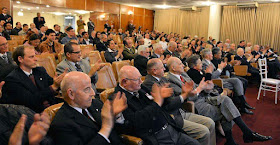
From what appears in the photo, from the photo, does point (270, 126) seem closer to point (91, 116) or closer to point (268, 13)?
point (91, 116)

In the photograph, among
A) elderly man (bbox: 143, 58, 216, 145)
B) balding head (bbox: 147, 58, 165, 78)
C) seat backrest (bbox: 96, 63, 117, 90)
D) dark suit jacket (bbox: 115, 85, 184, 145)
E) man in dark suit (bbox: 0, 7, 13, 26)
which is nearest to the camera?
dark suit jacket (bbox: 115, 85, 184, 145)

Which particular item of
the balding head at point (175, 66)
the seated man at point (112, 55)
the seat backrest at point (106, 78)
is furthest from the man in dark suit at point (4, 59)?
the seated man at point (112, 55)

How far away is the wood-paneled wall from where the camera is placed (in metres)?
11.1

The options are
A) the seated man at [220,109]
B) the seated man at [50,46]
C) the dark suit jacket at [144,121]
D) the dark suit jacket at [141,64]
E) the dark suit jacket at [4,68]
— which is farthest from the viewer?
the seated man at [50,46]

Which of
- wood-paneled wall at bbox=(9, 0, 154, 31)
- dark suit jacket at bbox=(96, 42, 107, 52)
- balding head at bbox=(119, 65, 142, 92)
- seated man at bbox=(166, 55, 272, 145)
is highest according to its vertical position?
wood-paneled wall at bbox=(9, 0, 154, 31)

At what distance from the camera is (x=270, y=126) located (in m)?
3.69

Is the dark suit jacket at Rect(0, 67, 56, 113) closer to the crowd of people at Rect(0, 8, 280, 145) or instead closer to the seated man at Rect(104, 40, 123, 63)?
the crowd of people at Rect(0, 8, 280, 145)

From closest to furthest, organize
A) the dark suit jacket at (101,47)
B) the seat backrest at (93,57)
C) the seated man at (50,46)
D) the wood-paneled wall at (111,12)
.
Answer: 1. the seated man at (50,46)
2. the seat backrest at (93,57)
3. the dark suit jacket at (101,47)
4. the wood-paneled wall at (111,12)

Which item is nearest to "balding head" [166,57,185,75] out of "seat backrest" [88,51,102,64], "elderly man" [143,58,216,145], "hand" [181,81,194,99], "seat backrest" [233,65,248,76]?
"elderly man" [143,58,216,145]

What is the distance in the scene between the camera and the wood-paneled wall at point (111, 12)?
11083 millimetres

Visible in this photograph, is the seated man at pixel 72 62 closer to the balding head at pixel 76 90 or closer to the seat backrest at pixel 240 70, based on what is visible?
the balding head at pixel 76 90

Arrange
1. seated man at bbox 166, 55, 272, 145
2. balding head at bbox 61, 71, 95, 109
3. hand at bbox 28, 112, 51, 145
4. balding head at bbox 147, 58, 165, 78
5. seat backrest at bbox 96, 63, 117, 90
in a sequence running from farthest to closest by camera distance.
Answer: seat backrest at bbox 96, 63, 117, 90, seated man at bbox 166, 55, 272, 145, balding head at bbox 147, 58, 165, 78, balding head at bbox 61, 71, 95, 109, hand at bbox 28, 112, 51, 145

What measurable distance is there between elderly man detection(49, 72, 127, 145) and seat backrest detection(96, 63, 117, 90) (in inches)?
74.4

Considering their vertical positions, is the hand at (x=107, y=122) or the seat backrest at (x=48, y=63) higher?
the seat backrest at (x=48, y=63)
